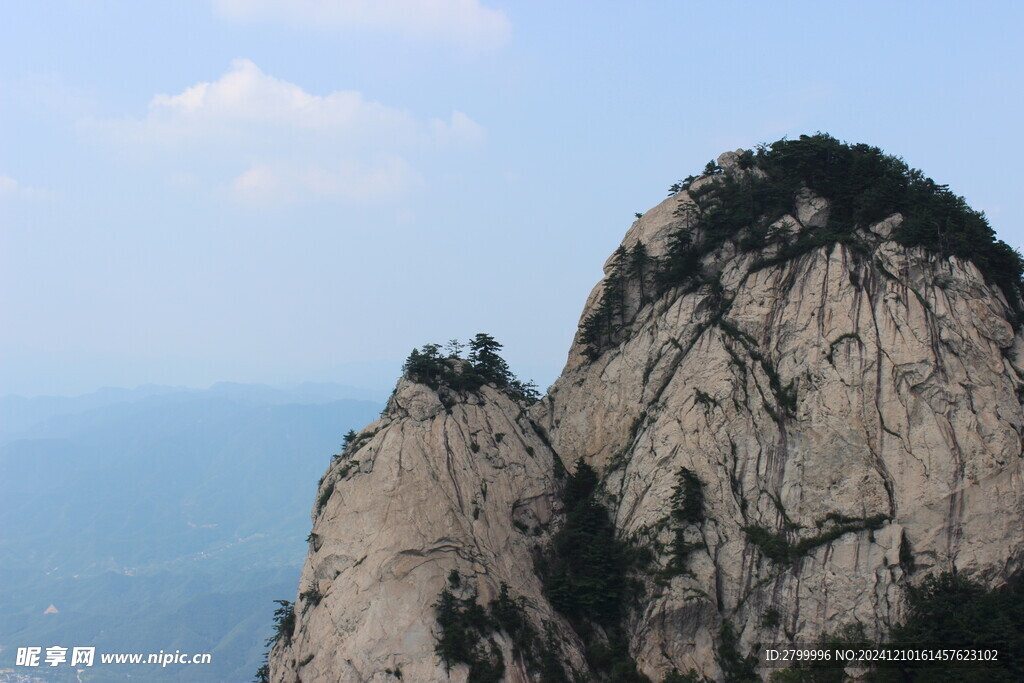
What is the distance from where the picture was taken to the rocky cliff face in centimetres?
4406

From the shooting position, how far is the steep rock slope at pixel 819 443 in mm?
43625

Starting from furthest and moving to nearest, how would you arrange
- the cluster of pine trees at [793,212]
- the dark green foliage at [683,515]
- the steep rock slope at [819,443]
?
the cluster of pine trees at [793,212] → the dark green foliage at [683,515] → the steep rock slope at [819,443]

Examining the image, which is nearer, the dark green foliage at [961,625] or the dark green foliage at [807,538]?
the dark green foliage at [961,625]

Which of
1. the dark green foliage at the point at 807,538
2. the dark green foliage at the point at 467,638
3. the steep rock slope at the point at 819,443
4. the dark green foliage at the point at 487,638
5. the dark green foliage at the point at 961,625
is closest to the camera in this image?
the dark green foliage at the point at 961,625

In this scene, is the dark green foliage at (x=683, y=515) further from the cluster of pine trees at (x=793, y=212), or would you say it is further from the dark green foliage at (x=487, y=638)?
the cluster of pine trees at (x=793, y=212)

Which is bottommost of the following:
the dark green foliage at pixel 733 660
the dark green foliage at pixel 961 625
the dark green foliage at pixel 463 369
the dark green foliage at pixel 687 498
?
the dark green foliage at pixel 733 660

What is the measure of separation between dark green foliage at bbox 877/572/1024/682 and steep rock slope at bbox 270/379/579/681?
19.4 meters

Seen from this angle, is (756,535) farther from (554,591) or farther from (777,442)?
(554,591)

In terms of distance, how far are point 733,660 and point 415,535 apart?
20.3 m

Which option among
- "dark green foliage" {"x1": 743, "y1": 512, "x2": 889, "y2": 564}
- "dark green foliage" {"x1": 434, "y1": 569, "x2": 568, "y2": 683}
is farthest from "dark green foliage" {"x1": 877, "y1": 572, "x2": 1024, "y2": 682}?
"dark green foliage" {"x1": 434, "y1": 569, "x2": 568, "y2": 683}

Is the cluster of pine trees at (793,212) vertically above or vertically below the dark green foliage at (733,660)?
above

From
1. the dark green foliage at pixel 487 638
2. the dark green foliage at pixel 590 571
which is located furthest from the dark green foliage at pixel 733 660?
the dark green foliage at pixel 487 638

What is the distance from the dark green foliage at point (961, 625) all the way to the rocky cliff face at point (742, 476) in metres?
0.98

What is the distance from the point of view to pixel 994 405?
150 ft
